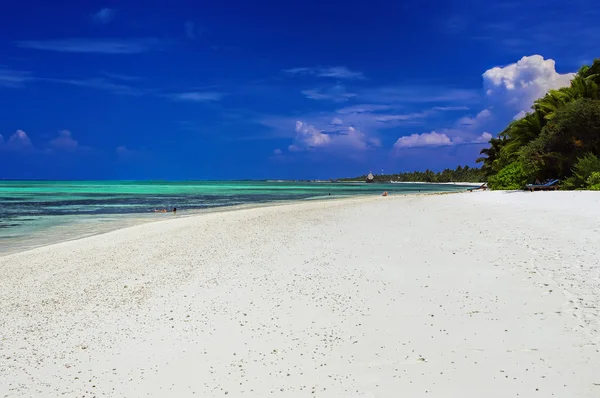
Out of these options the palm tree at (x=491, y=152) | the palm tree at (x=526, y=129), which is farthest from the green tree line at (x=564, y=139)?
the palm tree at (x=491, y=152)

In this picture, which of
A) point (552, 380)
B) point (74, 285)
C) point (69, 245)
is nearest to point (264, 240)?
point (74, 285)

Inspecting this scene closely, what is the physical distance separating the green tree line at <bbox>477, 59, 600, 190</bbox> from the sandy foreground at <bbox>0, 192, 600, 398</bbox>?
794 inches

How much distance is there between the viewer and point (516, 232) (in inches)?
485

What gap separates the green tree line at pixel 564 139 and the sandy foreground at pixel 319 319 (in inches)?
794

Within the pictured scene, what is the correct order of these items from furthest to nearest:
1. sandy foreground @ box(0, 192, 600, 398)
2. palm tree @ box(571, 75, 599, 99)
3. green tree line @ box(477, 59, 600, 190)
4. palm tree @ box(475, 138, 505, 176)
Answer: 1. palm tree @ box(475, 138, 505, 176)
2. palm tree @ box(571, 75, 599, 99)
3. green tree line @ box(477, 59, 600, 190)
4. sandy foreground @ box(0, 192, 600, 398)

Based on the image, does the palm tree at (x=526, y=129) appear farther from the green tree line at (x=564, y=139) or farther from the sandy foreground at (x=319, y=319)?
the sandy foreground at (x=319, y=319)

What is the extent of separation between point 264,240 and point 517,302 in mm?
8539

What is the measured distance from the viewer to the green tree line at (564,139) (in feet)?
96.5

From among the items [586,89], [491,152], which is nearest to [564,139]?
[586,89]

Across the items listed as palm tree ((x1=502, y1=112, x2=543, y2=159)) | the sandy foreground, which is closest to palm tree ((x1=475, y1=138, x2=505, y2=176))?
palm tree ((x1=502, y1=112, x2=543, y2=159))

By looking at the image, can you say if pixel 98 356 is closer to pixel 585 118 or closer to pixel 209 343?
pixel 209 343

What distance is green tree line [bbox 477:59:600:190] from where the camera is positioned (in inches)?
1158

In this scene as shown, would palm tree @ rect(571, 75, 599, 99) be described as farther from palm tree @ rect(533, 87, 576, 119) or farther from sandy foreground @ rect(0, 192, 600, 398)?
sandy foreground @ rect(0, 192, 600, 398)

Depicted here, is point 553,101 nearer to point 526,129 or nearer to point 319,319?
point 526,129
